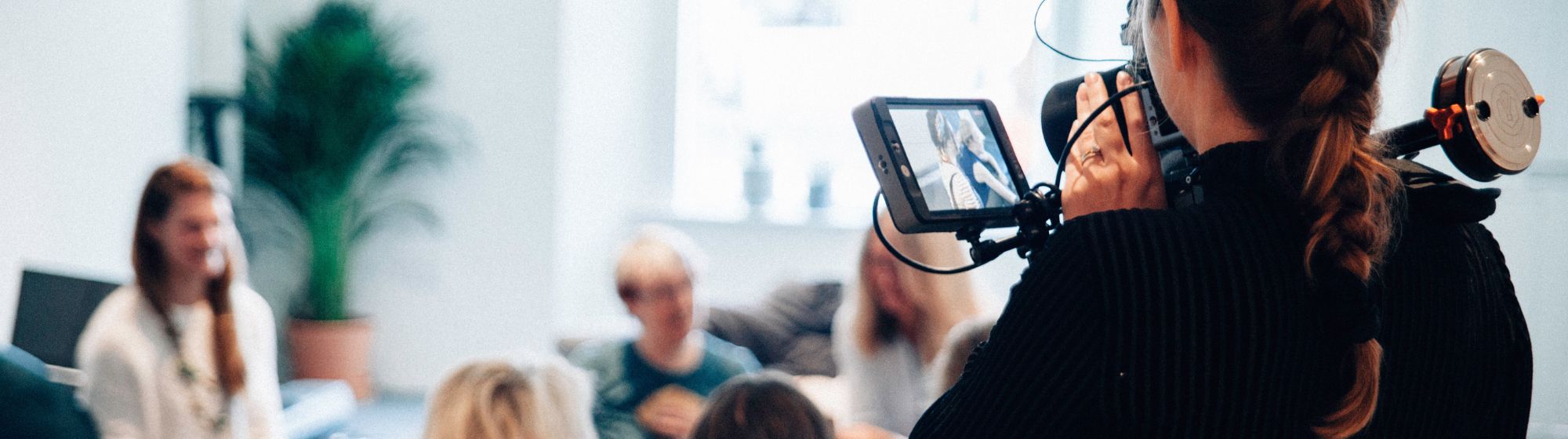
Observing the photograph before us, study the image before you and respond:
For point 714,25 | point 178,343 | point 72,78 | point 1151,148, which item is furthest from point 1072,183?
point 714,25

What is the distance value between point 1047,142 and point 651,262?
6.10ft

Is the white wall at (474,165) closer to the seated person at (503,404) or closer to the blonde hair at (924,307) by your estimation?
the blonde hair at (924,307)

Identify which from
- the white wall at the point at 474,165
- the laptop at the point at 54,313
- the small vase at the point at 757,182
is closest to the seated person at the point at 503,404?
the laptop at the point at 54,313

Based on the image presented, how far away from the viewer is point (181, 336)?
2.22 m

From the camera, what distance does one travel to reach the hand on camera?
2.50 feet

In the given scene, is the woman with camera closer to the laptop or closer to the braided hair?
the braided hair

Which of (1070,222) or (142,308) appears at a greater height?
(1070,222)

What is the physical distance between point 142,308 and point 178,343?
0.09 meters

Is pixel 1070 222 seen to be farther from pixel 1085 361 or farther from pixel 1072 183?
pixel 1072 183

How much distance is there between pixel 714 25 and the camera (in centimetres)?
488

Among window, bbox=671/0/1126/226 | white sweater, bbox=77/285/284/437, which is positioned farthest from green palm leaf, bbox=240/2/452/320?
white sweater, bbox=77/285/284/437

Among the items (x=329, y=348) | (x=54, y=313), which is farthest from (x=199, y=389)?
(x=329, y=348)

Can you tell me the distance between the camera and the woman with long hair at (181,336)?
2127 mm

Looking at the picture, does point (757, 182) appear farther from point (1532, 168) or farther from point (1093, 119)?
point (1093, 119)
